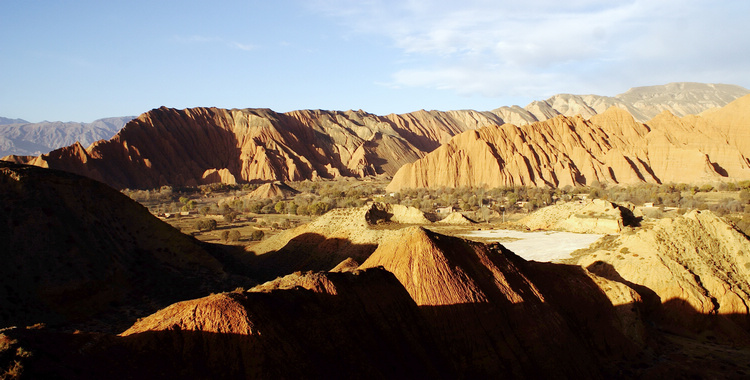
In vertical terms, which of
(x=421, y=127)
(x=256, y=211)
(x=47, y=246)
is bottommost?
(x=256, y=211)

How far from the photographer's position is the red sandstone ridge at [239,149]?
87.6 meters

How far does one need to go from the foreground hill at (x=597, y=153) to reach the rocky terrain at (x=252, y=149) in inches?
26.2

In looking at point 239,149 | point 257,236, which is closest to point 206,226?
point 257,236

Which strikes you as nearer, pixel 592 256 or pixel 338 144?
pixel 592 256

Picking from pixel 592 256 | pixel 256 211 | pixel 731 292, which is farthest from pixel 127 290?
→ pixel 256 211

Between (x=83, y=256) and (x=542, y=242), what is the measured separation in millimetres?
26619

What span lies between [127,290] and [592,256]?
21.0 m

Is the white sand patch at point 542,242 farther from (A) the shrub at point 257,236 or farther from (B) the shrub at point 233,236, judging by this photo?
(B) the shrub at point 233,236

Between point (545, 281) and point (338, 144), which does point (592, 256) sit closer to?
point (545, 281)

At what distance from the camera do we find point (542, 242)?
106ft

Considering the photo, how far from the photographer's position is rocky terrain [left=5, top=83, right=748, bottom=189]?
277 ft

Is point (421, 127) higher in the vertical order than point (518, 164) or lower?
higher

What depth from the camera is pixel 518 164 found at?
272ft

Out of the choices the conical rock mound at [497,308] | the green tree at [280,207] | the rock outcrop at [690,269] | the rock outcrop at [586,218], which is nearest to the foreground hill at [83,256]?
the conical rock mound at [497,308]
